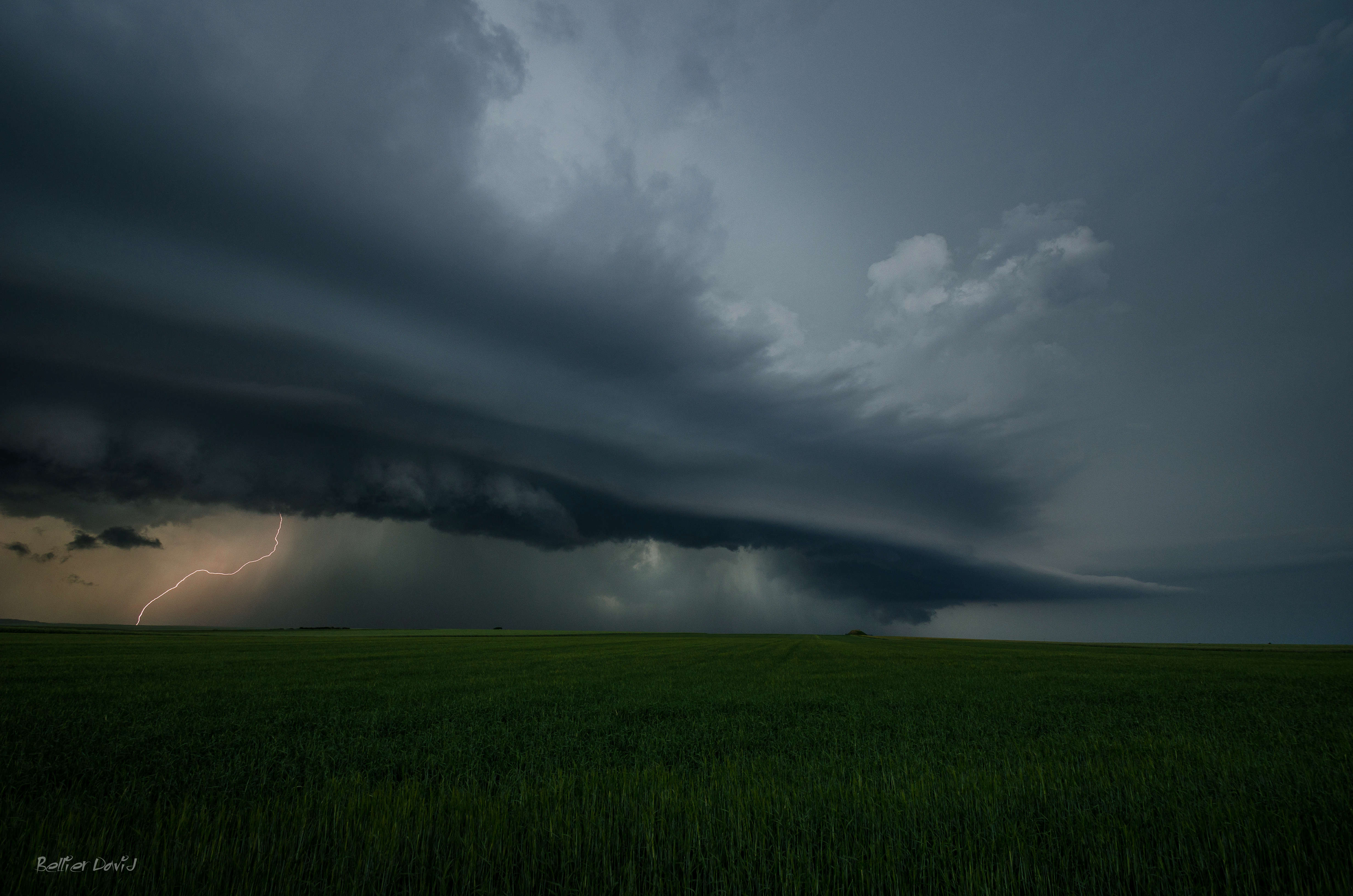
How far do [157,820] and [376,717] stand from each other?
9057 millimetres

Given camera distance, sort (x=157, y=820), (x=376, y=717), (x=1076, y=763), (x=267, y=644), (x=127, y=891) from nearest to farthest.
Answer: (x=127, y=891)
(x=157, y=820)
(x=1076, y=763)
(x=376, y=717)
(x=267, y=644)

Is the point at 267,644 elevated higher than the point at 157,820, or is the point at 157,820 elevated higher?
the point at 157,820

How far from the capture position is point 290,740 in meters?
10.7

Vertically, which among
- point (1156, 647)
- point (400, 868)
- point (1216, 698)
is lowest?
point (1156, 647)

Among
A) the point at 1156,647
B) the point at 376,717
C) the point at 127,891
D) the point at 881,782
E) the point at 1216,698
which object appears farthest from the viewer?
the point at 1156,647

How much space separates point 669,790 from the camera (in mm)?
6938

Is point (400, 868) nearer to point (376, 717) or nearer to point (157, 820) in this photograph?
point (157, 820)

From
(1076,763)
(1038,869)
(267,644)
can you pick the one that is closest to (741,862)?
(1038,869)

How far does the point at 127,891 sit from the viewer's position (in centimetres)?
407

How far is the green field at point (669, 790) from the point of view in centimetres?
464

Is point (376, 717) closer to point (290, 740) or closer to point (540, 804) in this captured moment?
point (290, 740)

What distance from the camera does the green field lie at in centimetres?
464

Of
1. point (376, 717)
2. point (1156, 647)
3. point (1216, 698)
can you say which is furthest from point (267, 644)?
point (1156, 647)

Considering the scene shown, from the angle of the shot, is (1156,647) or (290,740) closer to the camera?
(290,740)
